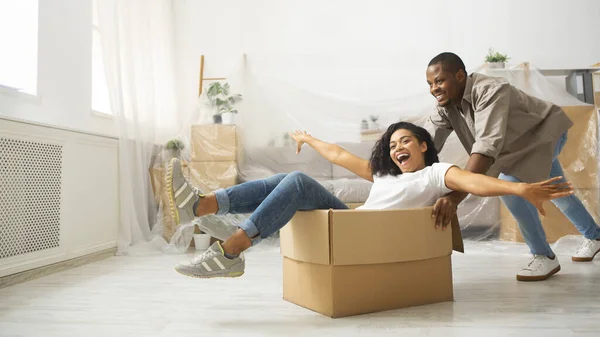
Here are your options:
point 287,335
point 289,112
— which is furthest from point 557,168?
point 289,112

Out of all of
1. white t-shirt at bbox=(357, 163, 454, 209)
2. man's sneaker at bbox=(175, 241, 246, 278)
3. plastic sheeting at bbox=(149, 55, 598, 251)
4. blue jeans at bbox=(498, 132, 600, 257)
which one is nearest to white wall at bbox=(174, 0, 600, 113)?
plastic sheeting at bbox=(149, 55, 598, 251)

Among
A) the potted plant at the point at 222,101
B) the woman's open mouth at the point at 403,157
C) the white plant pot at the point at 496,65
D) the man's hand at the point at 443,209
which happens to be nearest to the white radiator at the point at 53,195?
the potted plant at the point at 222,101

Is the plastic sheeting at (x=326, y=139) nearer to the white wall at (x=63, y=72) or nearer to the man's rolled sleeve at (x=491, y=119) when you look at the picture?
the white wall at (x=63, y=72)

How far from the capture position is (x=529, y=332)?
1.14 meters

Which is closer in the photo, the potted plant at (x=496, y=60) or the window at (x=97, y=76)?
the window at (x=97, y=76)

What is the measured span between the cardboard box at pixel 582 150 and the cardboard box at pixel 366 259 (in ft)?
6.07

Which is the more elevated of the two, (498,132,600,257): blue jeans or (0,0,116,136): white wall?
(0,0,116,136): white wall

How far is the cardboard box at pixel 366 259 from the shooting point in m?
1.28

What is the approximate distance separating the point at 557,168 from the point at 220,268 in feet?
4.70

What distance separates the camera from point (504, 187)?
1.17m

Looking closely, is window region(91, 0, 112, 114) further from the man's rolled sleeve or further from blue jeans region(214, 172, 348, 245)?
the man's rolled sleeve

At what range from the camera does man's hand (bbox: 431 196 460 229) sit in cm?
138

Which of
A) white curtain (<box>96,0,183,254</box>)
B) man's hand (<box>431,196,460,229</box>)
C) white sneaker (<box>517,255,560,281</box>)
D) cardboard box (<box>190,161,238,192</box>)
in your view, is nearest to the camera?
man's hand (<box>431,196,460,229</box>)

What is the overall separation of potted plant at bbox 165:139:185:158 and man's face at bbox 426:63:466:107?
1.89 m
